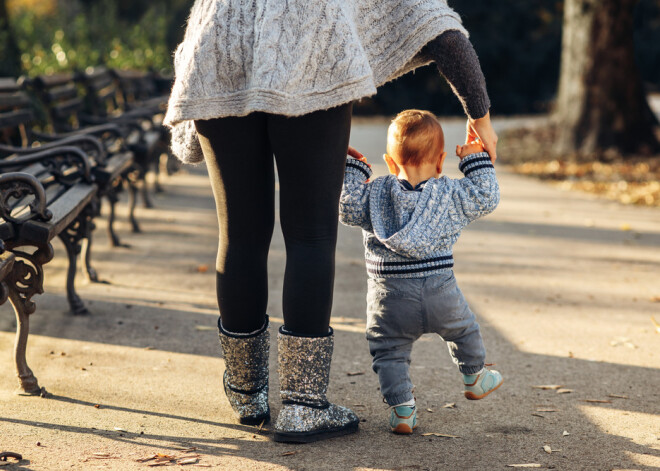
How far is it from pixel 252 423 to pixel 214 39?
1.30m

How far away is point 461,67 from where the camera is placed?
271cm

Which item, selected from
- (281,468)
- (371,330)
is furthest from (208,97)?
(281,468)

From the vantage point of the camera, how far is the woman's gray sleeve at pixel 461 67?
8.76 ft

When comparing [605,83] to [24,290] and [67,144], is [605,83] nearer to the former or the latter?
[67,144]

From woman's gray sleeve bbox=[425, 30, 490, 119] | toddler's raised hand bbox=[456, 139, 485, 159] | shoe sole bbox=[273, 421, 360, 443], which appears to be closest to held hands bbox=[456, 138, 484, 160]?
toddler's raised hand bbox=[456, 139, 485, 159]

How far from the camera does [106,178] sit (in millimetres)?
4613

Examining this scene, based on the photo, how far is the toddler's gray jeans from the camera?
9.28ft

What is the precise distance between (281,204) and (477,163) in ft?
2.22

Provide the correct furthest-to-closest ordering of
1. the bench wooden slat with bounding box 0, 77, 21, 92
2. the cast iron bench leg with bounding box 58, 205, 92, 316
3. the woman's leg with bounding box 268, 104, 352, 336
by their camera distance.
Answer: the bench wooden slat with bounding box 0, 77, 21, 92
the cast iron bench leg with bounding box 58, 205, 92, 316
the woman's leg with bounding box 268, 104, 352, 336

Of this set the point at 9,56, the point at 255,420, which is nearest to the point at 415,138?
the point at 255,420

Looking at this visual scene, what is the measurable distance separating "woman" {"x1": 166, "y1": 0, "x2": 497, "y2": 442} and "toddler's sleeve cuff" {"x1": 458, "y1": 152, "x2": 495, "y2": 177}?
5cm

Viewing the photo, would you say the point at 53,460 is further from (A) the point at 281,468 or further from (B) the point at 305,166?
(B) the point at 305,166

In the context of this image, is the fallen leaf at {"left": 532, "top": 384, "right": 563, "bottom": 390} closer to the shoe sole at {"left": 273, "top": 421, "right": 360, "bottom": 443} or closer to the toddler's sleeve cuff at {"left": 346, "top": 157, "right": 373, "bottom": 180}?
the shoe sole at {"left": 273, "top": 421, "right": 360, "bottom": 443}

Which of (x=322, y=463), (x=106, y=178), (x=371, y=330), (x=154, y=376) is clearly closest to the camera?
(x=322, y=463)
